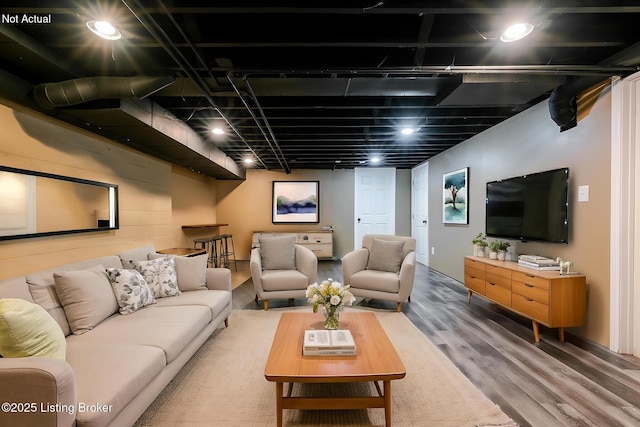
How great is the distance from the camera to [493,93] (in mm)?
2840

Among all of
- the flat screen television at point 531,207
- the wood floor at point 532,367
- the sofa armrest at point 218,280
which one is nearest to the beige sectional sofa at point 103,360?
the sofa armrest at point 218,280

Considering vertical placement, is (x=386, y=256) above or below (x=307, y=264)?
above

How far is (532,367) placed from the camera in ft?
7.45

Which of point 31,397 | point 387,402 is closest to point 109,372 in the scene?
point 31,397

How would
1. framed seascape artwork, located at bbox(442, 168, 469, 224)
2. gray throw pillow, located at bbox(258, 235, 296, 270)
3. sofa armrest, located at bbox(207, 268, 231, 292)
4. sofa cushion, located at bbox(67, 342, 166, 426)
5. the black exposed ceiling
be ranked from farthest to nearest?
1. framed seascape artwork, located at bbox(442, 168, 469, 224)
2. gray throw pillow, located at bbox(258, 235, 296, 270)
3. sofa armrest, located at bbox(207, 268, 231, 292)
4. the black exposed ceiling
5. sofa cushion, located at bbox(67, 342, 166, 426)

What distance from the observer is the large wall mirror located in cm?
223

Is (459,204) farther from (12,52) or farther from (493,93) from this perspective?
(12,52)

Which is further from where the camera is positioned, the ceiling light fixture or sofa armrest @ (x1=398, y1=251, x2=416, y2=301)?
sofa armrest @ (x1=398, y1=251, x2=416, y2=301)

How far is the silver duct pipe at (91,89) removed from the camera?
Result: 2.29 meters

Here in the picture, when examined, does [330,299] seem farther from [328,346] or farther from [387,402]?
[387,402]

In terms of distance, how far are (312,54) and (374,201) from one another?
5497 millimetres

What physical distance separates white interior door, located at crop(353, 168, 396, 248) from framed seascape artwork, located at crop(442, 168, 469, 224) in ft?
7.09

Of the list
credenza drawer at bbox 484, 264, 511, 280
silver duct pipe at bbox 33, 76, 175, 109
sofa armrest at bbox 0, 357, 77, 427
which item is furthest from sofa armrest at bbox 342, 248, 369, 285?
sofa armrest at bbox 0, 357, 77, 427

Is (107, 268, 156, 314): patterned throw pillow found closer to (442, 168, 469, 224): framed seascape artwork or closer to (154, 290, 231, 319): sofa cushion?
(154, 290, 231, 319): sofa cushion
